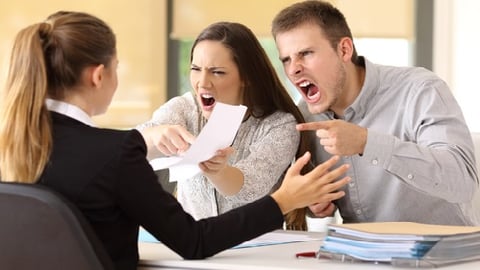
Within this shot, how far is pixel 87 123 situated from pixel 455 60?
10.3ft

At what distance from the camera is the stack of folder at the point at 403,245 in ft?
5.23

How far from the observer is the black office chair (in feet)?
4.78

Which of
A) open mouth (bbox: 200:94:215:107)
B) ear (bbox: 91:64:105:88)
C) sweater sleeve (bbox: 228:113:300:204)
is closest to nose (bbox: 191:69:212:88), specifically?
open mouth (bbox: 200:94:215:107)

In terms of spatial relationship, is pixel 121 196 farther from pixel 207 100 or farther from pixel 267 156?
pixel 207 100

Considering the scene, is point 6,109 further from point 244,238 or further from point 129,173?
point 244,238

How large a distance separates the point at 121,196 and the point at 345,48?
41.3 inches

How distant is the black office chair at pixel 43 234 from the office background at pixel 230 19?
310cm

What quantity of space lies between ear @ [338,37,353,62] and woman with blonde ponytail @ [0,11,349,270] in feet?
2.74

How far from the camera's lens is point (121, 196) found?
1562 millimetres

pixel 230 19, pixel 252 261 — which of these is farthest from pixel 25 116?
pixel 230 19

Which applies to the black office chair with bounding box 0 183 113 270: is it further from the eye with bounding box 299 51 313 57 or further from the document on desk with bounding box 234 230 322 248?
the eye with bounding box 299 51 313 57

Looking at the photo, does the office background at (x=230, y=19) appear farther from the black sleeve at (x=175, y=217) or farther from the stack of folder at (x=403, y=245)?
the black sleeve at (x=175, y=217)

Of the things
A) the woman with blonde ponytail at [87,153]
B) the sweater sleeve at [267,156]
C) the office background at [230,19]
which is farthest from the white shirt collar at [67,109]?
the office background at [230,19]

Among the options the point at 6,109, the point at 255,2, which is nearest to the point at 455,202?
the point at 6,109
